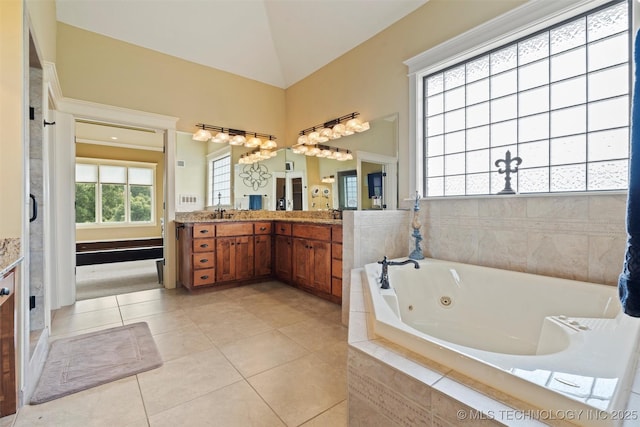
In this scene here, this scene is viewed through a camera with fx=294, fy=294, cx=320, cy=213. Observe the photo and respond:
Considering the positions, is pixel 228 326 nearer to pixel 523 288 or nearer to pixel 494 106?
pixel 523 288

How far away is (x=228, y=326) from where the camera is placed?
2.53m

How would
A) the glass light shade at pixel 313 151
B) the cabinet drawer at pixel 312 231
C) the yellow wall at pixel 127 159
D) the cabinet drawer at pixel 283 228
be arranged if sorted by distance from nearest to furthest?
the cabinet drawer at pixel 312 231
the cabinet drawer at pixel 283 228
the glass light shade at pixel 313 151
the yellow wall at pixel 127 159

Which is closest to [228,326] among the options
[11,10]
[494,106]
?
[11,10]

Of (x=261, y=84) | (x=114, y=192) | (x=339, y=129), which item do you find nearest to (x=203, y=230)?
(x=339, y=129)

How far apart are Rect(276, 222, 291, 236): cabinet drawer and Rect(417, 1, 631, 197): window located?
5.62 feet

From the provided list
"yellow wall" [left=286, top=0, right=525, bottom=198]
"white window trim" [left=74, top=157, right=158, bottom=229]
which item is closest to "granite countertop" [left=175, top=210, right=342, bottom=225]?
"yellow wall" [left=286, top=0, right=525, bottom=198]

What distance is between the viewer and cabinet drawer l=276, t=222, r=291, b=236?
3736mm

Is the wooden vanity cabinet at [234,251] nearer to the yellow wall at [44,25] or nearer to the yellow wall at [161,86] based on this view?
the yellow wall at [161,86]

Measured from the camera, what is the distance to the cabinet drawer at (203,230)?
11.1ft

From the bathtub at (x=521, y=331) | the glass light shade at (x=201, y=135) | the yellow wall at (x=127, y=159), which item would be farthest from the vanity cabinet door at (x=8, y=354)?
the yellow wall at (x=127, y=159)

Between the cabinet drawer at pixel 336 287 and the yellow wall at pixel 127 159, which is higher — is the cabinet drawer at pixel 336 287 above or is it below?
below

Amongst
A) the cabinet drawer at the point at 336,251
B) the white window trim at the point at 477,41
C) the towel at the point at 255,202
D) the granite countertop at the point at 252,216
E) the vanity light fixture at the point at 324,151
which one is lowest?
the cabinet drawer at the point at 336,251

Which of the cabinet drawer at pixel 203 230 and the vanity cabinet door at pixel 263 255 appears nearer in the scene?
the cabinet drawer at pixel 203 230

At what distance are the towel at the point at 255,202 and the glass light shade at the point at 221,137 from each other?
878 mm
